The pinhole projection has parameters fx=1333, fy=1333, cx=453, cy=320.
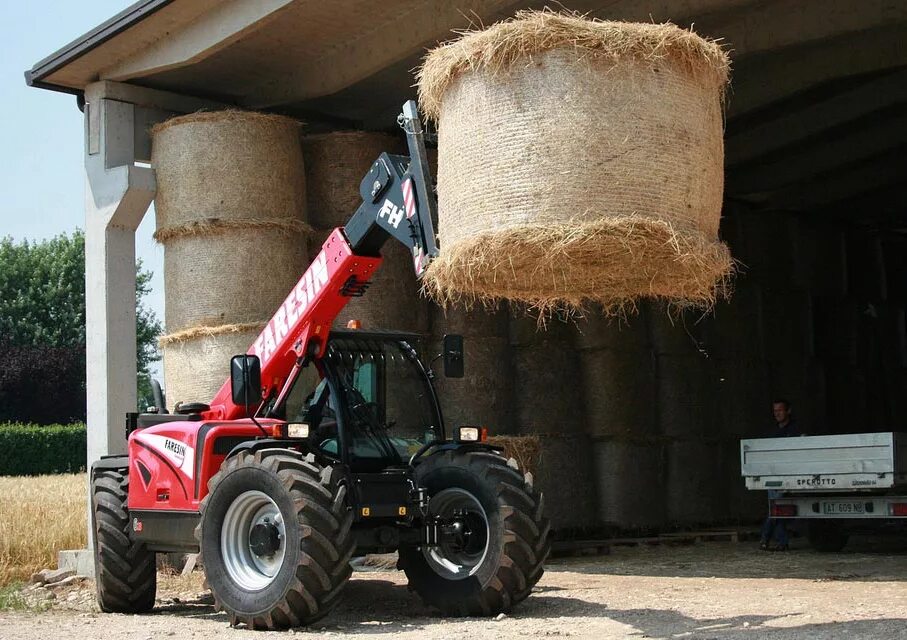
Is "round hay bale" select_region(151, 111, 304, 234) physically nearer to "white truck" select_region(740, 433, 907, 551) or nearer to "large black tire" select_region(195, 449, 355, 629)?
"large black tire" select_region(195, 449, 355, 629)

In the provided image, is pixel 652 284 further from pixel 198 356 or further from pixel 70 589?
pixel 70 589

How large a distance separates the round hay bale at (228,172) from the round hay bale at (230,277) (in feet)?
0.41

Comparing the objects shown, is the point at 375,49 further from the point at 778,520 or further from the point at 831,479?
the point at 778,520

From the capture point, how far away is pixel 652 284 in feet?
22.6

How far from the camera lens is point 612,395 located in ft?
45.2

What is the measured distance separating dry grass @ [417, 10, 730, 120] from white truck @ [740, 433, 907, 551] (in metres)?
A: 5.89

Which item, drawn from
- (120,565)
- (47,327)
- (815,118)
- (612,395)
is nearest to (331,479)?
(120,565)

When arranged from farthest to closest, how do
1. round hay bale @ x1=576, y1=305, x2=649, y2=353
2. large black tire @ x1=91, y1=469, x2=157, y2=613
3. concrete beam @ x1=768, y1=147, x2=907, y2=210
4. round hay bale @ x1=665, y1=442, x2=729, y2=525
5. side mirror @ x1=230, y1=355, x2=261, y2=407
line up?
concrete beam @ x1=768, y1=147, x2=907, y2=210 → round hay bale @ x1=665, y1=442, x2=729, y2=525 → round hay bale @ x1=576, y1=305, x2=649, y2=353 → large black tire @ x1=91, y1=469, x2=157, y2=613 → side mirror @ x1=230, y1=355, x2=261, y2=407

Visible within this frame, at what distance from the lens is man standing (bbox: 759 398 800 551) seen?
41.6 feet

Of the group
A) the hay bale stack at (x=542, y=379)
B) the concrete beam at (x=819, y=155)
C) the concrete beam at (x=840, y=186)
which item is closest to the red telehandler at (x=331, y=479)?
the hay bale stack at (x=542, y=379)

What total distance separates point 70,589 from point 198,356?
6.87 ft

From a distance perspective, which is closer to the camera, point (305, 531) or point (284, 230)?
point (305, 531)

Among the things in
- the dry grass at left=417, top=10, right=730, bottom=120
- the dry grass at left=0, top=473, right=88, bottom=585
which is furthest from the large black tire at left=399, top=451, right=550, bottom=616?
the dry grass at left=0, top=473, right=88, bottom=585

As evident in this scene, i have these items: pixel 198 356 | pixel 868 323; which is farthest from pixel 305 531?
pixel 868 323
